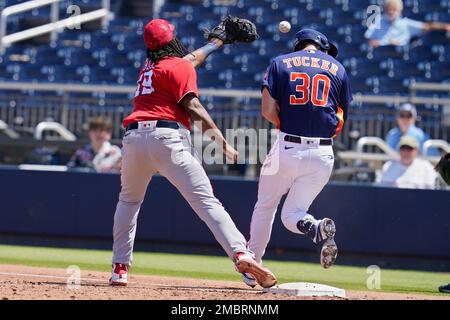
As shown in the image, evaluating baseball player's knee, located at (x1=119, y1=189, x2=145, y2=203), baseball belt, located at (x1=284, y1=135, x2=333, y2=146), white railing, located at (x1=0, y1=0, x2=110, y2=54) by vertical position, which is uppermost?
white railing, located at (x1=0, y1=0, x2=110, y2=54)

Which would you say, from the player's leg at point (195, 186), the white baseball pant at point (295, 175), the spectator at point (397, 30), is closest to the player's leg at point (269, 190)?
the white baseball pant at point (295, 175)

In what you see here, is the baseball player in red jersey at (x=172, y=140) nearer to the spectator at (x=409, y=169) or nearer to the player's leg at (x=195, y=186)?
the player's leg at (x=195, y=186)

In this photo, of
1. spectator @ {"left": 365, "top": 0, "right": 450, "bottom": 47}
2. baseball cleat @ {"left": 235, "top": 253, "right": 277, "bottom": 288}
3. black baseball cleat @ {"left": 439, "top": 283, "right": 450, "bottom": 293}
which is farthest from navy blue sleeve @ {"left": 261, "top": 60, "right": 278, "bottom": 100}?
spectator @ {"left": 365, "top": 0, "right": 450, "bottom": 47}

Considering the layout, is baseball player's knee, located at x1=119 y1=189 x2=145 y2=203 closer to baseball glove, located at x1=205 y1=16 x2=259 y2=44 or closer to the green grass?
baseball glove, located at x1=205 y1=16 x2=259 y2=44

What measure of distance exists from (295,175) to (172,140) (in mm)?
1113

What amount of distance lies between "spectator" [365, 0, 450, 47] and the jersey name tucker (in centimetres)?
837

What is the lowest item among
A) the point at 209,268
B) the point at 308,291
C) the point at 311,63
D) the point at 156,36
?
the point at 209,268

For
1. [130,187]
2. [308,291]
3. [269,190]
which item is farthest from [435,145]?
[130,187]

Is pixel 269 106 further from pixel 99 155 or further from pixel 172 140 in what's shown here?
pixel 99 155

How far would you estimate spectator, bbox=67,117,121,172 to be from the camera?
13133 mm

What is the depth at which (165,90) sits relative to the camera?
Answer: 296 inches

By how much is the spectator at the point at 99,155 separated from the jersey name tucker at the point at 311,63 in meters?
5.48

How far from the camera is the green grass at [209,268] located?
→ 31.8ft
